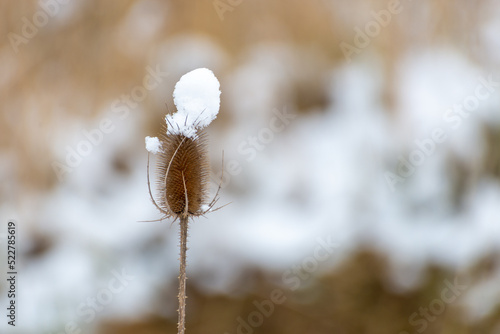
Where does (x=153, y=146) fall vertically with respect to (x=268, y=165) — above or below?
below

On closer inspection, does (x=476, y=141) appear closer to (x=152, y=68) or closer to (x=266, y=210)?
(x=266, y=210)

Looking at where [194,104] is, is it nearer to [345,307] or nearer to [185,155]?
[185,155]

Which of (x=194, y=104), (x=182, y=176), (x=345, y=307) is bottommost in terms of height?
(x=345, y=307)

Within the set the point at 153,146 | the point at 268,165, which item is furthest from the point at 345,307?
the point at 153,146

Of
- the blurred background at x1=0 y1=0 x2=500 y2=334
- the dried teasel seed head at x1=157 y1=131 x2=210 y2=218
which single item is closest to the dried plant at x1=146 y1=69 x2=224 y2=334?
the dried teasel seed head at x1=157 y1=131 x2=210 y2=218

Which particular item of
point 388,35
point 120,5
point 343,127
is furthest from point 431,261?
point 120,5

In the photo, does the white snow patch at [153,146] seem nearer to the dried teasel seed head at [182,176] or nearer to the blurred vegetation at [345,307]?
the dried teasel seed head at [182,176]
